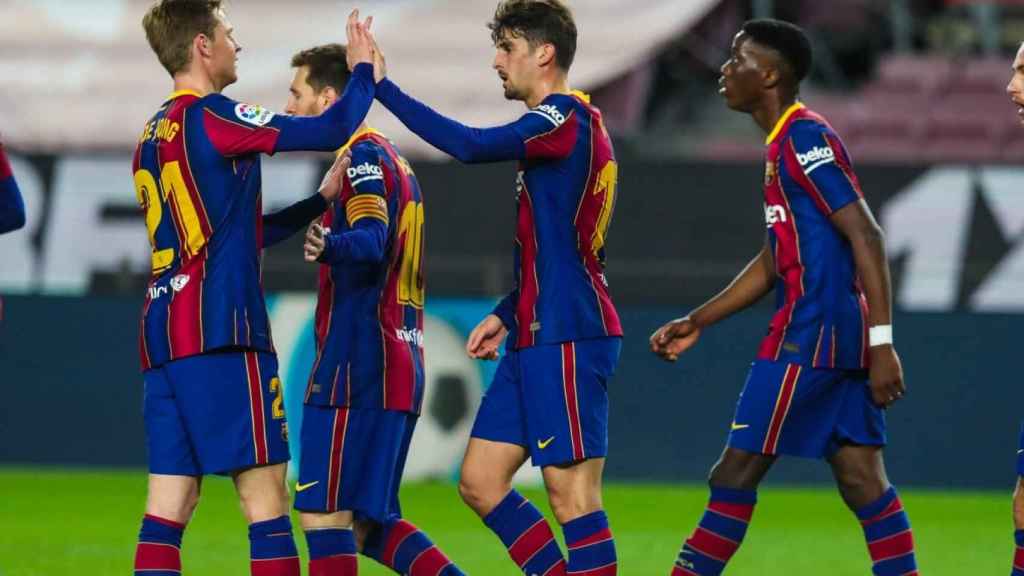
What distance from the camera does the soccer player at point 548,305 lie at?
18.2 ft

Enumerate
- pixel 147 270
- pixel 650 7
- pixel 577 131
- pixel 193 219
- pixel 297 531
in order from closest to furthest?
pixel 193 219, pixel 577 131, pixel 297 531, pixel 147 270, pixel 650 7

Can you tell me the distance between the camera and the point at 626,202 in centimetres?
1273

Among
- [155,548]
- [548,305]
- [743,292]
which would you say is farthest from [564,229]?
[155,548]

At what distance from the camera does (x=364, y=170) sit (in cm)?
579

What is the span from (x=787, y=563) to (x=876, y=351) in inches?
124

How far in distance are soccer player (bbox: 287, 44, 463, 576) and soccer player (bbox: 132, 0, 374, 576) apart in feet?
1.05

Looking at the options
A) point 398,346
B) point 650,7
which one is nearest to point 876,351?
point 398,346

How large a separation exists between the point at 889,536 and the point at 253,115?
2438mm

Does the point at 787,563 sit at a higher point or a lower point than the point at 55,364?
lower

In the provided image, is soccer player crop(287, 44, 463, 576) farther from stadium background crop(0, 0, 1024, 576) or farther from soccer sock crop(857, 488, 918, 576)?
stadium background crop(0, 0, 1024, 576)

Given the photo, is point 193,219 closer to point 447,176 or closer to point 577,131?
point 577,131

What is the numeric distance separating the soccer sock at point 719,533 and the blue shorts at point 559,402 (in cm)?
43

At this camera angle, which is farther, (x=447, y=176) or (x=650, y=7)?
(x=650, y=7)

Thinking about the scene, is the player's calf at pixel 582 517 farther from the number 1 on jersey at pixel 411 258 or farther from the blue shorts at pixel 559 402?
the number 1 on jersey at pixel 411 258
